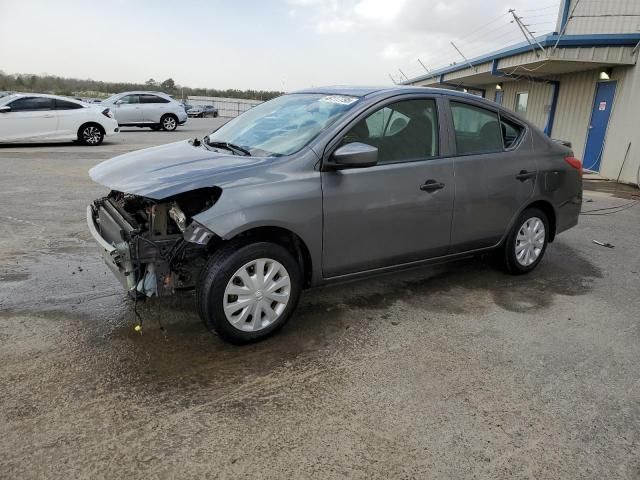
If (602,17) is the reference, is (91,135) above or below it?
below

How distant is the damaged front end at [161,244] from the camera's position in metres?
3.20

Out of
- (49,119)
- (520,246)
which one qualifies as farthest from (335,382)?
(49,119)

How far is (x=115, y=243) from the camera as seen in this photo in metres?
3.41

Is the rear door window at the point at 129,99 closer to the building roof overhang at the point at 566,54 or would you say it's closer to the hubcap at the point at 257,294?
the building roof overhang at the point at 566,54

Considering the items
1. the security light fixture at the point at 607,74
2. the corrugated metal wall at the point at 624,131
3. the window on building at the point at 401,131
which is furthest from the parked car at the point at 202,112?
the window on building at the point at 401,131

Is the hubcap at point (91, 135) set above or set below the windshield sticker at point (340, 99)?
below

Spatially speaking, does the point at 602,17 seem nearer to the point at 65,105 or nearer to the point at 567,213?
the point at 567,213

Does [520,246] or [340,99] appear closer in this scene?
[340,99]

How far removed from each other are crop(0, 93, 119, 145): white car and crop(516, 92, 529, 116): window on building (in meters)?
13.7

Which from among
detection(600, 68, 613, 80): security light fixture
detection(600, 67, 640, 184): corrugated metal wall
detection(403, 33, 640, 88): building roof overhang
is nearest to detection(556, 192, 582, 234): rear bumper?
detection(600, 67, 640, 184): corrugated metal wall

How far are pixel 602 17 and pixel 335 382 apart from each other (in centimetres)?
1373

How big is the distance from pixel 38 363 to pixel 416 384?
2311mm

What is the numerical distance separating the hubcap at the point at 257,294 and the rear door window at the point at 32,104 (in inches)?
513

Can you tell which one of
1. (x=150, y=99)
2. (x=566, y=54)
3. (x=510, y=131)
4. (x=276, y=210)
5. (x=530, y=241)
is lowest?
(x=530, y=241)
